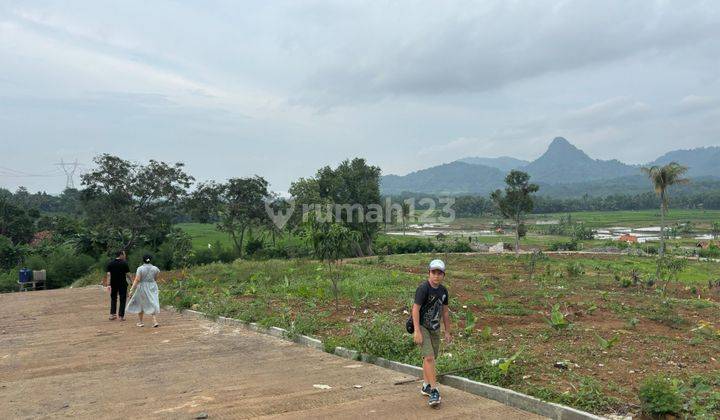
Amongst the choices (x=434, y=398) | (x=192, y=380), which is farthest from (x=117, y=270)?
(x=434, y=398)

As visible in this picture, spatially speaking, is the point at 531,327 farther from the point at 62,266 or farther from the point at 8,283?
the point at 62,266

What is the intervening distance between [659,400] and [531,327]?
4.87 meters

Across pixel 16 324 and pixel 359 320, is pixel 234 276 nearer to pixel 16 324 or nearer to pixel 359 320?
pixel 16 324

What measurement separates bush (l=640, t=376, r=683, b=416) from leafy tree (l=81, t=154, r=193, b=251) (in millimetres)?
30197

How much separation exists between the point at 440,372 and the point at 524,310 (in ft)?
18.6

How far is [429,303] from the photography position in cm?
583

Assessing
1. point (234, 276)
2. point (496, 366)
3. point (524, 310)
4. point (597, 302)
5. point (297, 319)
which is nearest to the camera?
point (496, 366)

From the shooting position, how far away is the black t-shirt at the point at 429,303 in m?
5.80

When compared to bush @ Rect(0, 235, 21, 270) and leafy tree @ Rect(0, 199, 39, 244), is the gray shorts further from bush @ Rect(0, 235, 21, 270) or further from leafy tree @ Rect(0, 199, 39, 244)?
leafy tree @ Rect(0, 199, 39, 244)

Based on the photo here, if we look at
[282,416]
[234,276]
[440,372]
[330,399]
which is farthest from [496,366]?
[234,276]

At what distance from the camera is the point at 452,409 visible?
18.2 feet

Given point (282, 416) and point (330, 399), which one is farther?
point (330, 399)

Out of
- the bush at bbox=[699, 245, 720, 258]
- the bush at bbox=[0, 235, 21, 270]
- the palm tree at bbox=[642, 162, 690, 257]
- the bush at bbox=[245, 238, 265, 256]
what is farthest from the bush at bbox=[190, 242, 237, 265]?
the bush at bbox=[699, 245, 720, 258]

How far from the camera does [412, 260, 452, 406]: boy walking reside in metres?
5.73
